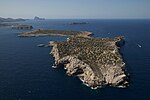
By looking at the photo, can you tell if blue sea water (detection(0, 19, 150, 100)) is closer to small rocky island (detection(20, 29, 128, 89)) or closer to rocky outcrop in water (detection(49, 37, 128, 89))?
small rocky island (detection(20, 29, 128, 89))

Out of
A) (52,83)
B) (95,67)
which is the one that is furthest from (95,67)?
(52,83)

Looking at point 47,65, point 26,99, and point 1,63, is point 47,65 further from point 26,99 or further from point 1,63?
point 26,99

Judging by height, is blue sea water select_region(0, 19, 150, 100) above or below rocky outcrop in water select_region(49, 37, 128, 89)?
below

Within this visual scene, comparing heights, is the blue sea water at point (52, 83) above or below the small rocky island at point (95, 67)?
below

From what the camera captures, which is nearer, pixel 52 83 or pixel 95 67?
pixel 52 83

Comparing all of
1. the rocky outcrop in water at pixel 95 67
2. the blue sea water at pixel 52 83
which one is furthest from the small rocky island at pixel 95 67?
the blue sea water at pixel 52 83

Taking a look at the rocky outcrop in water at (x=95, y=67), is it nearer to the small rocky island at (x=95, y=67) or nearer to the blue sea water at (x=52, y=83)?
the small rocky island at (x=95, y=67)

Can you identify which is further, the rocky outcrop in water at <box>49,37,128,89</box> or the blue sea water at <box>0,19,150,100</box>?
the rocky outcrop in water at <box>49,37,128,89</box>

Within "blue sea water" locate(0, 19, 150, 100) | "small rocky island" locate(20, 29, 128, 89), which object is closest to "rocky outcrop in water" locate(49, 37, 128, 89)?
"small rocky island" locate(20, 29, 128, 89)

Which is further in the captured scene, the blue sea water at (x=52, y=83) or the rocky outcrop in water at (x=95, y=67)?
the rocky outcrop in water at (x=95, y=67)

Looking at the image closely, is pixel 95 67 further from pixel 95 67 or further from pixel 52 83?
pixel 52 83

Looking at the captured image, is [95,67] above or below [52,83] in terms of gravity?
above
